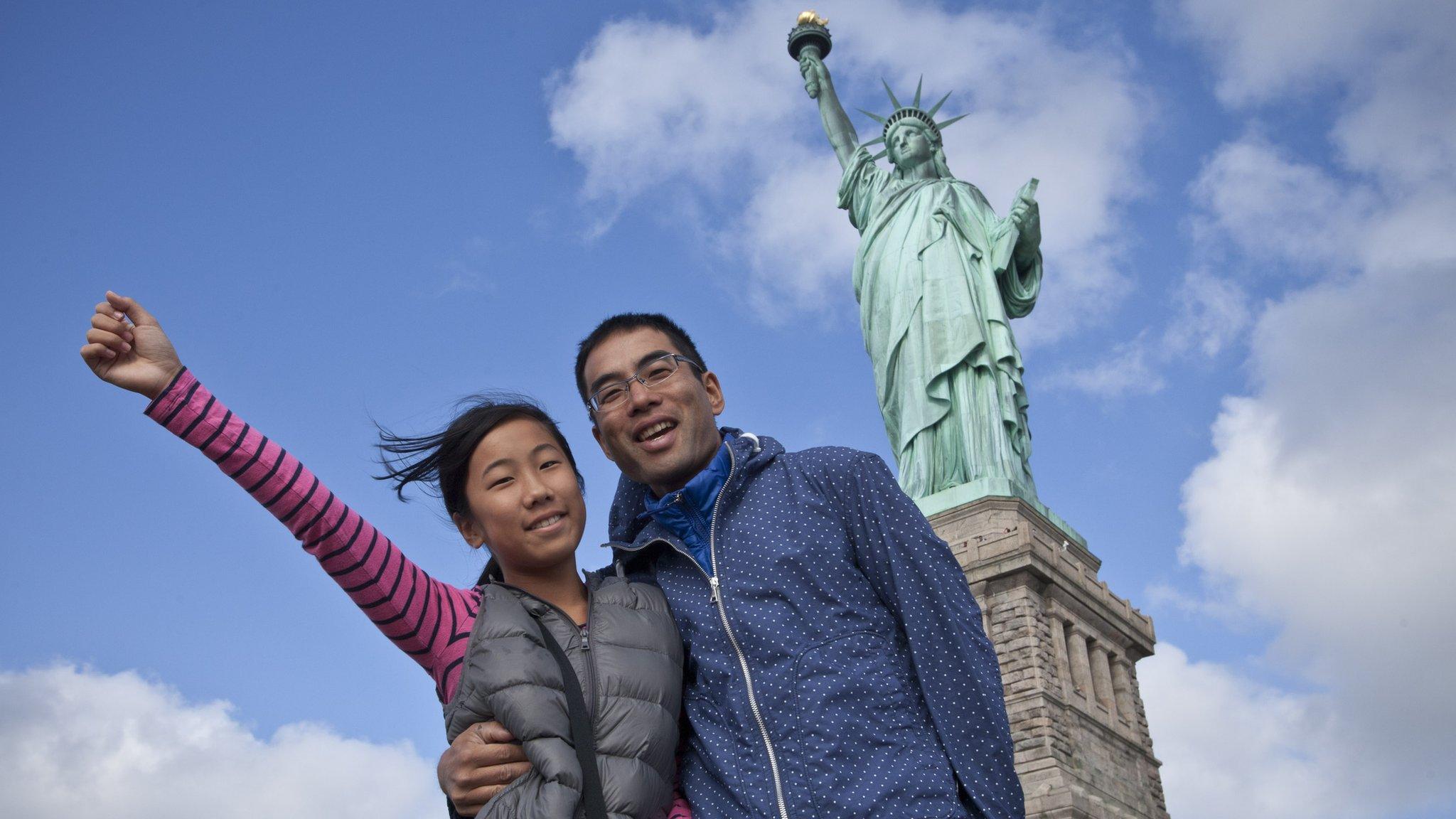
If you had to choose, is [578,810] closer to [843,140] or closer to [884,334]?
[884,334]

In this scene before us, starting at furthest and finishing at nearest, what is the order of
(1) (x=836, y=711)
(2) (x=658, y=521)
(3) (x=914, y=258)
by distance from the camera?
(3) (x=914, y=258) → (2) (x=658, y=521) → (1) (x=836, y=711)

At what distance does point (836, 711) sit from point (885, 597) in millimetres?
299

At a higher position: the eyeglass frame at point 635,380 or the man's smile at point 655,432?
the eyeglass frame at point 635,380

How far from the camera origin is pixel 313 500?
2.55m

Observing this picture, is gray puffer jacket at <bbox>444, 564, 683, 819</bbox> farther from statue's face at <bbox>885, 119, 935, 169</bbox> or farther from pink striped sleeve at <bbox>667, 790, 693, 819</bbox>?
statue's face at <bbox>885, 119, 935, 169</bbox>

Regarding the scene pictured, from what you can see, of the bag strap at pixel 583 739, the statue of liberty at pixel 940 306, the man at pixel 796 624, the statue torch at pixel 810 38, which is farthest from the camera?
the statue torch at pixel 810 38

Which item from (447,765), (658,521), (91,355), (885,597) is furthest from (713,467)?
(91,355)

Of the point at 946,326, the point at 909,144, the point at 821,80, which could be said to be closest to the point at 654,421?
the point at 946,326

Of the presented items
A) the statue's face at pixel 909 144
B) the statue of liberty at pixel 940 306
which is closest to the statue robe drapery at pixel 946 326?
the statue of liberty at pixel 940 306

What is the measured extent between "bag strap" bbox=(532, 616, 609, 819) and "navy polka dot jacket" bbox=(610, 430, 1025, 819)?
0.32m

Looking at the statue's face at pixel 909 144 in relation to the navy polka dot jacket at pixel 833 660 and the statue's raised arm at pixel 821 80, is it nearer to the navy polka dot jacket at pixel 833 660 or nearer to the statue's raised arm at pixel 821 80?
the statue's raised arm at pixel 821 80

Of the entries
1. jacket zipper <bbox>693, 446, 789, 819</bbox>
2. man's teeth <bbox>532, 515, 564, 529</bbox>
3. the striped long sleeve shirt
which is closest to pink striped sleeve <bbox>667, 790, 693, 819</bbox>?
the striped long sleeve shirt

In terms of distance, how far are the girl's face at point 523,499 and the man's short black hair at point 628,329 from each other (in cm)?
27

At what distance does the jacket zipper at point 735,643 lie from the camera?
250cm
